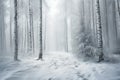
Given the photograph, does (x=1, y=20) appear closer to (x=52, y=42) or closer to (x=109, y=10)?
(x=109, y=10)

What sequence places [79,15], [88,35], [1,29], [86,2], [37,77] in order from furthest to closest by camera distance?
[1,29]
[86,2]
[79,15]
[88,35]
[37,77]

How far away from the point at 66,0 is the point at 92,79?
29286 mm

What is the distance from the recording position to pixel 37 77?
876 cm

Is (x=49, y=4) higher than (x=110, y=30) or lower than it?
higher

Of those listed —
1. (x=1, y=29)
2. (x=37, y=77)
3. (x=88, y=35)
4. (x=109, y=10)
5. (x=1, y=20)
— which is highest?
(x=109, y=10)

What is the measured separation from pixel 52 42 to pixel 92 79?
68.4 meters

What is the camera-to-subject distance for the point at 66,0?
114 feet

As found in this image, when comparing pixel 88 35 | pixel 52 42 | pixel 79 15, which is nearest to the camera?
pixel 88 35

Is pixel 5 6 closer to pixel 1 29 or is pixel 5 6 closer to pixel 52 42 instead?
pixel 1 29

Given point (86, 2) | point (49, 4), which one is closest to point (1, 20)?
point (49, 4)

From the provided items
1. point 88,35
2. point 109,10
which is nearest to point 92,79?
point 88,35

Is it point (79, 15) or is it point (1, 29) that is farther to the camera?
point (1, 29)

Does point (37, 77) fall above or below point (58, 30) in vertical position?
below

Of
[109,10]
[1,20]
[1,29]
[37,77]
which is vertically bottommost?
[37,77]
